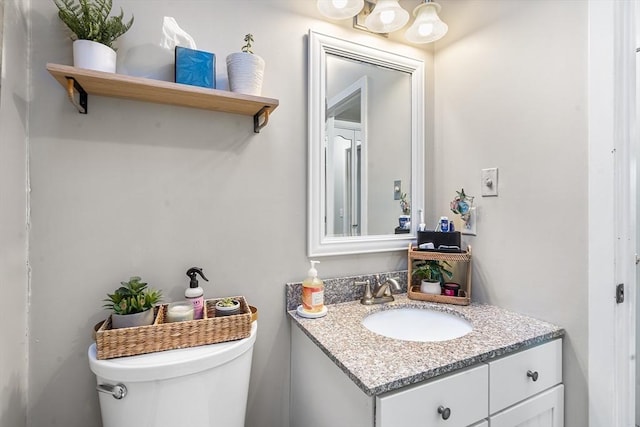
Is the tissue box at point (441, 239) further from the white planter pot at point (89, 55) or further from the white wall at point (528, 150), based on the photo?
the white planter pot at point (89, 55)

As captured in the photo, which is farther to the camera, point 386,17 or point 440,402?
point 386,17

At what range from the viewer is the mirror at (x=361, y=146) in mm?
1252

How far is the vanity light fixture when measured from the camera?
1187mm

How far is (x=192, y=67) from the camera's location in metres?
0.98

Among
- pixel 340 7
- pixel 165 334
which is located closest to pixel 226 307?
→ pixel 165 334

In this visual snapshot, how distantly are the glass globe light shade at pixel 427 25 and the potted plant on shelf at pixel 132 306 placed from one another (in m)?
1.45

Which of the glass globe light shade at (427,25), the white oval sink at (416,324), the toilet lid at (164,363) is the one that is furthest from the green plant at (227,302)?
the glass globe light shade at (427,25)

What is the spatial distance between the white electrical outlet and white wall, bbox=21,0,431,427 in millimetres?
617

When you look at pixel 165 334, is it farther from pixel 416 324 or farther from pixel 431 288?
pixel 431 288

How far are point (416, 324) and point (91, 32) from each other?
4.87ft

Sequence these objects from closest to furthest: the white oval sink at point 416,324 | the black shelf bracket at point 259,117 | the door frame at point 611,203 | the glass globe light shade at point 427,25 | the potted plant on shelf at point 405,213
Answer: the door frame at point 611,203 < the black shelf bracket at point 259,117 < the white oval sink at point 416,324 < the glass globe light shade at point 427,25 < the potted plant on shelf at point 405,213

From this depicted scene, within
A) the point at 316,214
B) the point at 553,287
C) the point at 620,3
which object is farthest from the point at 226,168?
the point at 620,3

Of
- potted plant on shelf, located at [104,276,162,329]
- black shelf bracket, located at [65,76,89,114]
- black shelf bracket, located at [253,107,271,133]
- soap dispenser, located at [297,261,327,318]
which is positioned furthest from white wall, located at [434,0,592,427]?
black shelf bracket, located at [65,76,89,114]

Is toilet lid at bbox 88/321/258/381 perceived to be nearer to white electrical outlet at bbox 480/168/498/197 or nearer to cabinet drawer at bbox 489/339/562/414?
cabinet drawer at bbox 489/339/562/414
